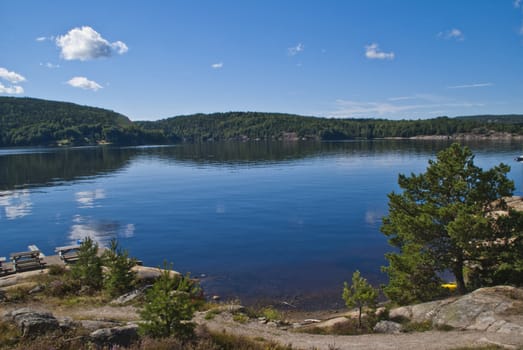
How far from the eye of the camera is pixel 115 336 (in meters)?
11.4

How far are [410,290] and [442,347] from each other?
6365 millimetres

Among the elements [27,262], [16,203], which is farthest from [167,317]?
[16,203]

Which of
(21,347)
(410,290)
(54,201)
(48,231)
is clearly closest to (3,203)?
(54,201)

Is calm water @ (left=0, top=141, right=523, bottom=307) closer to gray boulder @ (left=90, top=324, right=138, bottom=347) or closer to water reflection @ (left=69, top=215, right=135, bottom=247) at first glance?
water reflection @ (left=69, top=215, right=135, bottom=247)

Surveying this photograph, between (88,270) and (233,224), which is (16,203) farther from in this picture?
(88,270)

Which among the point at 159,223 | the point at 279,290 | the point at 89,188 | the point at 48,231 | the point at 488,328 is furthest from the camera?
the point at 89,188

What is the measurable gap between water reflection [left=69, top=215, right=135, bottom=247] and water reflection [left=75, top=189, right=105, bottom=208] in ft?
28.3

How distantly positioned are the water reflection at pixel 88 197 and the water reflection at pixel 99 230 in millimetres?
8634

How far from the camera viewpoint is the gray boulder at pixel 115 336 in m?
11.1

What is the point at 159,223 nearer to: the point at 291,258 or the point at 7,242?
the point at 7,242

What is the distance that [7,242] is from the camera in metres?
38.1

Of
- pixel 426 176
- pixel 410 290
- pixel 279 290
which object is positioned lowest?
pixel 279 290

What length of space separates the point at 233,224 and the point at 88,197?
31870 mm

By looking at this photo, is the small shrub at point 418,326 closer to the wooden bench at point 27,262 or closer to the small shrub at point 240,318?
the small shrub at point 240,318
